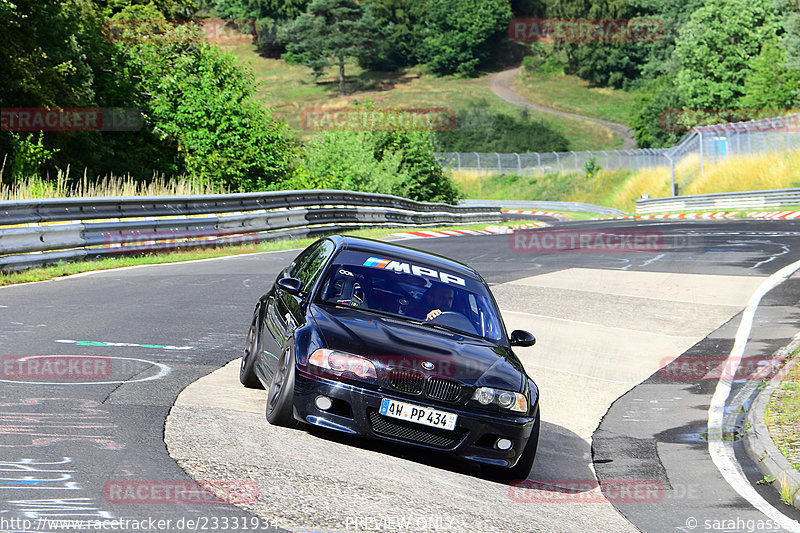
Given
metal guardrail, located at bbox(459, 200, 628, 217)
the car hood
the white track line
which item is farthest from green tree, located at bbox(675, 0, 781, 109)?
the car hood

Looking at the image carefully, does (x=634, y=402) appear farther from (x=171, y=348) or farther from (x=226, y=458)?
(x=226, y=458)

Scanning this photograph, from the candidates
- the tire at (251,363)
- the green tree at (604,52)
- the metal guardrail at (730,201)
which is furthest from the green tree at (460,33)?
the tire at (251,363)

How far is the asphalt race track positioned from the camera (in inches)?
221

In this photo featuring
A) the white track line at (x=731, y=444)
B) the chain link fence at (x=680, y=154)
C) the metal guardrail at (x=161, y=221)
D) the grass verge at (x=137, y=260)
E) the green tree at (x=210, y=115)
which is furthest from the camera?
the chain link fence at (x=680, y=154)

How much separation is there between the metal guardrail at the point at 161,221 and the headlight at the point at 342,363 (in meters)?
9.68

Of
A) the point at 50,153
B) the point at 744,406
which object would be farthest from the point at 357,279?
the point at 50,153

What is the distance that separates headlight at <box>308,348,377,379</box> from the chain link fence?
41304 mm

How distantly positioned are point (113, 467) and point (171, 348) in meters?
4.53

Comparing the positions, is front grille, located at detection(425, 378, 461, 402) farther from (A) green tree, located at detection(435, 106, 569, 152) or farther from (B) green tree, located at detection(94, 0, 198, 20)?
(A) green tree, located at detection(435, 106, 569, 152)

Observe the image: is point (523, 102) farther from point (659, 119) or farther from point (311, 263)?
point (311, 263)

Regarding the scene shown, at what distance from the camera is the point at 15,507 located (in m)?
5.04

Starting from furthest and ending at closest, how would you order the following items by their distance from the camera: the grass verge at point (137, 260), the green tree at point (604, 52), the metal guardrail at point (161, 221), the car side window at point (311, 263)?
the green tree at point (604, 52) < the metal guardrail at point (161, 221) < the grass verge at point (137, 260) < the car side window at point (311, 263)

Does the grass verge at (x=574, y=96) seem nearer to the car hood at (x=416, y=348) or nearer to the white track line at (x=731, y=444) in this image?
the white track line at (x=731, y=444)

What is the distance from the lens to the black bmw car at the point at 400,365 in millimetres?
6984
